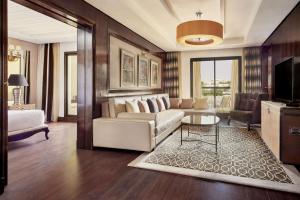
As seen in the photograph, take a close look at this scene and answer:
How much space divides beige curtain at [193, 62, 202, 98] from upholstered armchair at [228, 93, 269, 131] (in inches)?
75.7

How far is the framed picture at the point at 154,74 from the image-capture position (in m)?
6.87

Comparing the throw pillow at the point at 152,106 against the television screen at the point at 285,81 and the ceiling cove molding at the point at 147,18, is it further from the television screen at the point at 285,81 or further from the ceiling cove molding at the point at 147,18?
the television screen at the point at 285,81

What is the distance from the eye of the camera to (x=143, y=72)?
6164mm

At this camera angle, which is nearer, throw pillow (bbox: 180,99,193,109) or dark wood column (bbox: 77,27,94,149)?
dark wood column (bbox: 77,27,94,149)

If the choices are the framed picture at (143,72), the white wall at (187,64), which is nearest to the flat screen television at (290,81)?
the framed picture at (143,72)

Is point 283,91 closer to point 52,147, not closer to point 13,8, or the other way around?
point 52,147

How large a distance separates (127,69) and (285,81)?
3.27 metres

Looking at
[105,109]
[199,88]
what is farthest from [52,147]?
[199,88]

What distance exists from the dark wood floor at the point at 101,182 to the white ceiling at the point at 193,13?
104 inches

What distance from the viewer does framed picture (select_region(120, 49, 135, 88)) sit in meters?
4.94

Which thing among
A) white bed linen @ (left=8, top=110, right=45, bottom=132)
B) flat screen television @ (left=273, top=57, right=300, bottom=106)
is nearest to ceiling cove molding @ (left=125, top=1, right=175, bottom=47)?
flat screen television @ (left=273, top=57, right=300, bottom=106)

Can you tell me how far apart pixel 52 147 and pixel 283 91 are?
4255mm

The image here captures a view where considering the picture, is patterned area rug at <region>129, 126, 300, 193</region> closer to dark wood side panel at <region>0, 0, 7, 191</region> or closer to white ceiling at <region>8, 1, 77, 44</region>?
dark wood side panel at <region>0, 0, 7, 191</region>

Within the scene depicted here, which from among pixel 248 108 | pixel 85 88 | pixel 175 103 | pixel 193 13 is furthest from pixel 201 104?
pixel 85 88
